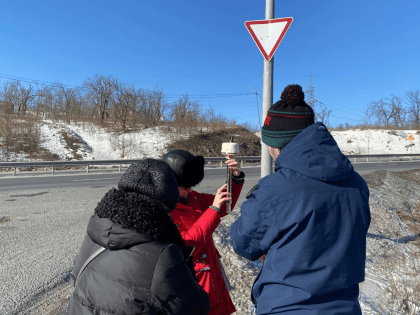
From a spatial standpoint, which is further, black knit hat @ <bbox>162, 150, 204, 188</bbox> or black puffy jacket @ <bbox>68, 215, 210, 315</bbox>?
black knit hat @ <bbox>162, 150, 204, 188</bbox>

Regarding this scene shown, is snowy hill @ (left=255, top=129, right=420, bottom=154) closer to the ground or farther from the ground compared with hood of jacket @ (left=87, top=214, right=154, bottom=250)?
farther from the ground

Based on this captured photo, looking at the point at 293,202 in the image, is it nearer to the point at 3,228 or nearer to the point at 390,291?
the point at 390,291

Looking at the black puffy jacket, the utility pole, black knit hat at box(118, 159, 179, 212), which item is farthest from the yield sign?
the black puffy jacket

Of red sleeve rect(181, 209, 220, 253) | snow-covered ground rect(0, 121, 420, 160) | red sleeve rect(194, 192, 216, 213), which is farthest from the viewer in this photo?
snow-covered ground rect(0, 121, 420, 160)

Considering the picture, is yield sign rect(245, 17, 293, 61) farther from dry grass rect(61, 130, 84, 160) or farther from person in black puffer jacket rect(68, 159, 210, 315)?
dry grass rect(61, 130, 84, 160)

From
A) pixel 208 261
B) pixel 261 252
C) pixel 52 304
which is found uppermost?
pixel 261 252

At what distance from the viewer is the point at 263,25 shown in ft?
10.9

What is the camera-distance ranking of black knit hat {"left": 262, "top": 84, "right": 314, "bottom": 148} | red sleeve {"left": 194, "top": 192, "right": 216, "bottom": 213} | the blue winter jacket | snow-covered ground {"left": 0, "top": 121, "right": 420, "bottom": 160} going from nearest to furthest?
the blue winter jacket
black knit hat {"left": 262, "top": 84, "right": 314, "bottom": 148}
red sleeve {"left": 194, "top": 192, "right": 216, "bottom": 213}
snow-covered ground {"left": 0, "top": 121, "right": 420, "bottom": 160}

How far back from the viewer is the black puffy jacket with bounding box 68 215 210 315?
1.11 m

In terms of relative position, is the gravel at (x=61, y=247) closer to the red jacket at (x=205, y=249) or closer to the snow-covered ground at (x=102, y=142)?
the red jacket at (x=205, y=249)

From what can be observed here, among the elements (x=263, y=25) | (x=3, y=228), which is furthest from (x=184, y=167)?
(x=3, y=228)

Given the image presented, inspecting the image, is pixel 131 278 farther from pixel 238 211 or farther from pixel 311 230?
pixel 238 211

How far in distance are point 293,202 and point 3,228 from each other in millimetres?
6284

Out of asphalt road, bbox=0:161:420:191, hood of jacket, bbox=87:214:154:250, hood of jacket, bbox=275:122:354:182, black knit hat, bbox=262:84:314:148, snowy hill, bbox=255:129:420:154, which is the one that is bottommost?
→ asphalt road, bbox=0:161:420:191
